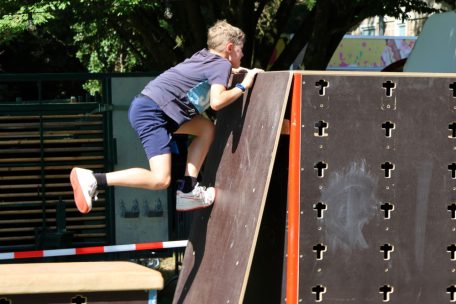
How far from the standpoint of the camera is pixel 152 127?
582 cm

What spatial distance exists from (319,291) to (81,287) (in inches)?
57.6

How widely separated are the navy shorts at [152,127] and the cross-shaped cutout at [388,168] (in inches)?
57.4

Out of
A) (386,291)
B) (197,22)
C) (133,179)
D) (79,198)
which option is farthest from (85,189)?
(197,22)

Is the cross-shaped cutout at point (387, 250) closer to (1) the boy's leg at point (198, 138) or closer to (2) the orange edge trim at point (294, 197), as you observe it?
(2) the orange edge trim at point (294, 197)

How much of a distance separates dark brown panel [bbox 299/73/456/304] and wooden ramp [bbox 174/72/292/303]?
0.80 feet

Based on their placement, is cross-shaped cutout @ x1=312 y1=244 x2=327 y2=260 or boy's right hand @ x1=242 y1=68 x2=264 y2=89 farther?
boy's right hand @ x1=242 y1=68 x2=264 y2=89

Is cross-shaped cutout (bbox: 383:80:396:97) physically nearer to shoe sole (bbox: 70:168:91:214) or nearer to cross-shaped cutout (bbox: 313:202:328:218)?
cross-shaped cutout (bbox: 313:202:328:218)

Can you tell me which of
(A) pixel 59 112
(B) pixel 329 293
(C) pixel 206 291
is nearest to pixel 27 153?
(A) pixel 59 112

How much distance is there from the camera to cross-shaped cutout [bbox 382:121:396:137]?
16.6 feet

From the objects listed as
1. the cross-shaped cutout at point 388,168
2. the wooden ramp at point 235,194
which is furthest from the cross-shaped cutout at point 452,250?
the wooden ramp at point 235,194

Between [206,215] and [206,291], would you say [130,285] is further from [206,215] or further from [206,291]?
[206,215]

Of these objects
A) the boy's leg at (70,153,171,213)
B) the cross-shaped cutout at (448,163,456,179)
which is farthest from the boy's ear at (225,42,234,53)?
the cross-shaped cutout at (448,163,456,179)

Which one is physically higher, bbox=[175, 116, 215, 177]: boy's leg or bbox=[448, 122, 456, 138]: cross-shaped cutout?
bbox=[448, 122, 456, 138]: cross-shaped cutout

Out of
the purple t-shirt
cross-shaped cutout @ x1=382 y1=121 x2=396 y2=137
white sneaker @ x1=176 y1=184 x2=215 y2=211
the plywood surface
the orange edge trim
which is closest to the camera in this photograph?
the orange edge trim
